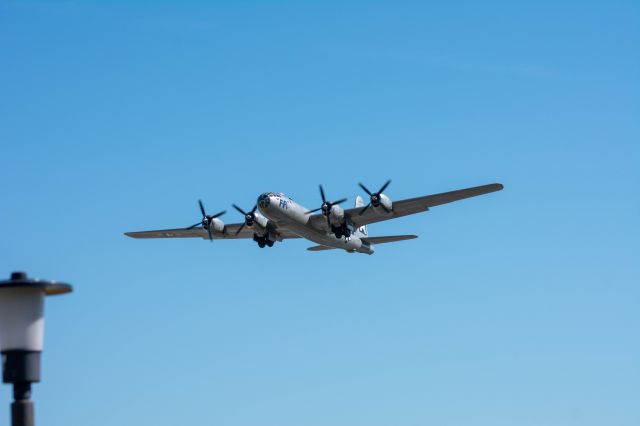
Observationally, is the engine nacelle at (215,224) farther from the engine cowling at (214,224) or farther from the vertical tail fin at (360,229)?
the vertical tail fin at (360,229)

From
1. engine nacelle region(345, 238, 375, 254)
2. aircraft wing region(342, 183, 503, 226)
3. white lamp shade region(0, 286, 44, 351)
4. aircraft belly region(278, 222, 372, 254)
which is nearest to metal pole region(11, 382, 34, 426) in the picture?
white lamp shade region(0, 286, 44, 351)

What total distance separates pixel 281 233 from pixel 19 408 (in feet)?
156

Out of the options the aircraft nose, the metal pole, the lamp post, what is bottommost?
the metal pole

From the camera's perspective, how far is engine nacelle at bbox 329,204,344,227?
51.3m

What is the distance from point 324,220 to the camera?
51406mm

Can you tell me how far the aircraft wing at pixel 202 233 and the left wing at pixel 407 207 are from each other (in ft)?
16.6

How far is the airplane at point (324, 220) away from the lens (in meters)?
48.8

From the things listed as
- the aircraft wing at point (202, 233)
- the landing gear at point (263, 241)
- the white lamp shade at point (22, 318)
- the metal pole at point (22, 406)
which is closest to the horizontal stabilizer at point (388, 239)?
the aircraft wing at point (202, 233)

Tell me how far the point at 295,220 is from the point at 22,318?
41.4m

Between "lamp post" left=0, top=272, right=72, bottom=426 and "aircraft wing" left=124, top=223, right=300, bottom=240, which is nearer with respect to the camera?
"lamp post" left=0, top=272, right=72, bottom=426

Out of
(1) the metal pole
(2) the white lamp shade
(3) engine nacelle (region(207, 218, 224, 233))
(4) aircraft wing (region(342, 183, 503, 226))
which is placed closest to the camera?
(1) the metal pole

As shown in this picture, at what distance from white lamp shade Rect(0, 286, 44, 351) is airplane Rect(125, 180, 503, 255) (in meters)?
39.8

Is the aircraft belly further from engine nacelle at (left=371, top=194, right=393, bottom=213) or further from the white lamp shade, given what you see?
the white lamp shade

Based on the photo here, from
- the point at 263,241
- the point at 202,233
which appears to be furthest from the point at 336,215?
the point at 202,233
